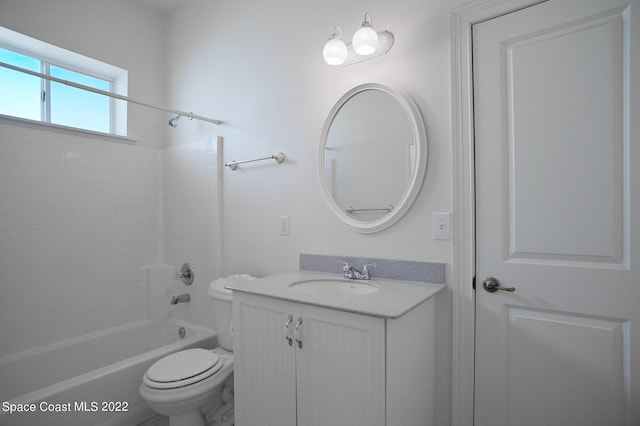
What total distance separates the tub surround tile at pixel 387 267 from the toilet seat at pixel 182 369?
2.28 feet

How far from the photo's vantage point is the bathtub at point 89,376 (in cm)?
151

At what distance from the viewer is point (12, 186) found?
6.59 feet

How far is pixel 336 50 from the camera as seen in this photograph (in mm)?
1577

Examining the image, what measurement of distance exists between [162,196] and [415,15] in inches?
90.9

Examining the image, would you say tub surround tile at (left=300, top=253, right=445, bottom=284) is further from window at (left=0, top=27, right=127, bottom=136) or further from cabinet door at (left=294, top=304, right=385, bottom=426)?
window at (left=0, top=27, right=127, bottom=136)

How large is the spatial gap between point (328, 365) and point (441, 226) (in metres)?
0.75

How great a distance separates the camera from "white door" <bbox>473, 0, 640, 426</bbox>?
1.12 meters

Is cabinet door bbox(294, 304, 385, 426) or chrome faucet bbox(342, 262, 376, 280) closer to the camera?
cabinet door bbox(294, 304, 385, 426)

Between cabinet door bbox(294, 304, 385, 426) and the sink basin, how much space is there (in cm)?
31

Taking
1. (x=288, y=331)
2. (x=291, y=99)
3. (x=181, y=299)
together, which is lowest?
(x=181, y=299)

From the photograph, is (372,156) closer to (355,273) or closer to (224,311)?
(355,273)

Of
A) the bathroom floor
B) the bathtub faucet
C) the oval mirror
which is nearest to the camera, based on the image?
the oval mirror

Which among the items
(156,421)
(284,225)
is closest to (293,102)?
(284,225)

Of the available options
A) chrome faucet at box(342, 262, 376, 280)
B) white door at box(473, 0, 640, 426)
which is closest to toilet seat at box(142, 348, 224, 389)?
chrome faucet at box(342, 262, 376, 280)
